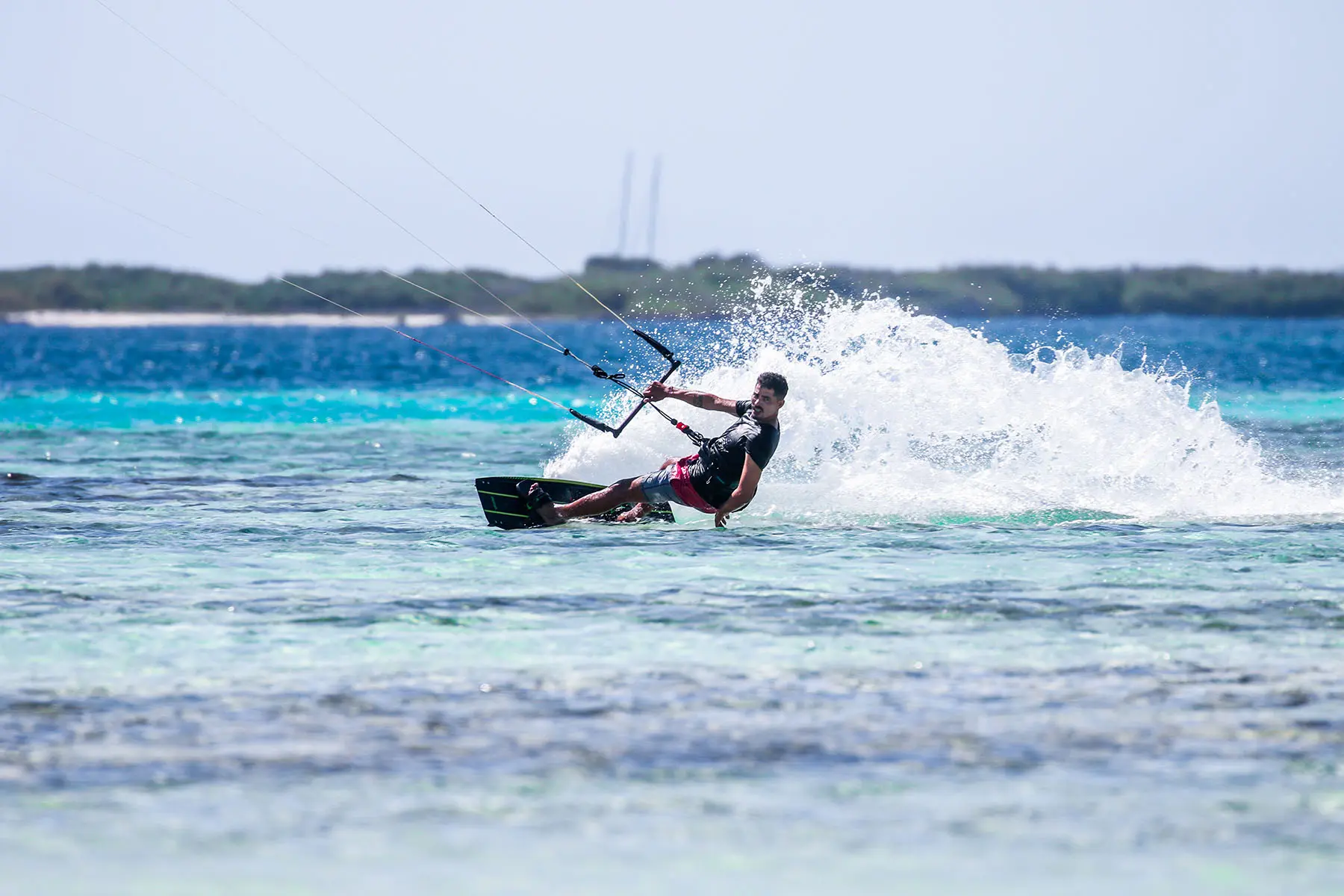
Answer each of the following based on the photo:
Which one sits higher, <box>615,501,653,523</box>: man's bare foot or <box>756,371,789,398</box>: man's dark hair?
<box>756,371,789,398</box>: man's dark hair

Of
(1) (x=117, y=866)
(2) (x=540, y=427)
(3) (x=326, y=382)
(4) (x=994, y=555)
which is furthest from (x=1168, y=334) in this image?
(1) (x=117, y=866)

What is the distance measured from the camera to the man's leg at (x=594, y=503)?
14047mm

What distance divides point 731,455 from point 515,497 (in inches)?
82.2

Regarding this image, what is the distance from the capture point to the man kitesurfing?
1351 cm

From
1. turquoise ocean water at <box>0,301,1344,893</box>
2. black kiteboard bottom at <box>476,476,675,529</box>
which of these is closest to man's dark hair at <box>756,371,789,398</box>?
turquoise ocean water at <box>0,301,1344,893</box>

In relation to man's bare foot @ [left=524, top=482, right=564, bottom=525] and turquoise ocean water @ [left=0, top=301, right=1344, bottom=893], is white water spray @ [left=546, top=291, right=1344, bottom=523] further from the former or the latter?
man's bare foot @ [left=524, top=482, right=564, bottom=525]

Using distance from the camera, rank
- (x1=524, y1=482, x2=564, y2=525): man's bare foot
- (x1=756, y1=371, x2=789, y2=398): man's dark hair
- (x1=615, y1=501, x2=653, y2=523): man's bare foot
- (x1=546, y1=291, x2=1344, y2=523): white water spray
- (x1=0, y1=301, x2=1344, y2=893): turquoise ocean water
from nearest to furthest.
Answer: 1. (x1=0, y1=301, x2=1344, y2=893): turquoise ocean water
2. (x1=756, y1=371, x2=789, y2=398): man's dark hair
3. (x1=524, y1=482, x2=564, y2=525): man's bare foot
4. (x1=615, y1=501, x2=653, y2=523): man's bare foot
5. (x1=546, y1=291, x2=1344, y2=523): white water spray

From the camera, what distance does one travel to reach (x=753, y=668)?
8.48m

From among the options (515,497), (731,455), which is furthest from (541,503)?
(731,455)

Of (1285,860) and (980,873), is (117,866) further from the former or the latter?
(1285,860)

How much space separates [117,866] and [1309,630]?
22.7ft

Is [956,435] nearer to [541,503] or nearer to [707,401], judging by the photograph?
[707,401]

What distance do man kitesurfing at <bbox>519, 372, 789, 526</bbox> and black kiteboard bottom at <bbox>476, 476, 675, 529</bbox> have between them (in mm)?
304

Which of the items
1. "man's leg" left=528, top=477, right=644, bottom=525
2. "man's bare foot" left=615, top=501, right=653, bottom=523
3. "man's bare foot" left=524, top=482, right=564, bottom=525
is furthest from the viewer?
"man's bare foot" left=615, top=501, right=653, bottom=523
